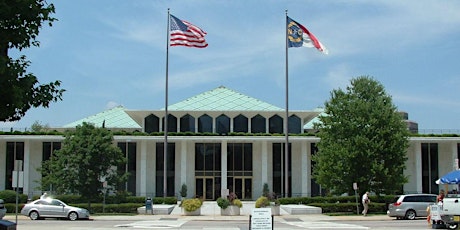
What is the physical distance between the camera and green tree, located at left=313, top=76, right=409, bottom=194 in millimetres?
40281

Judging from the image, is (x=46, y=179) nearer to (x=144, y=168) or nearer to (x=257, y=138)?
(x=144, y=168)

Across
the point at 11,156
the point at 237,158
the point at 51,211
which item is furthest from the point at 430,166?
the point at 11,156

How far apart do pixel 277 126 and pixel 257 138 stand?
19.5ft

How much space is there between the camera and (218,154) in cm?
5925

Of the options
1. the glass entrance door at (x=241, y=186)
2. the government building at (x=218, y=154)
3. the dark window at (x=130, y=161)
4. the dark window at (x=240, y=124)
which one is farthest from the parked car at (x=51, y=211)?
the dark window at (x=240, y=124)

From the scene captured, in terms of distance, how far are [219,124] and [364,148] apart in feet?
77.8

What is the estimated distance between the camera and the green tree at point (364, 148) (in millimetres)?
40281

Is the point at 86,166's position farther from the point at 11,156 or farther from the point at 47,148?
the point at 11,156

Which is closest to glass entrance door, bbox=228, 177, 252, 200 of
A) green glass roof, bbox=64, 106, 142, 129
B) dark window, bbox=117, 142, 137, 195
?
dark window, bbox=117, 142, 137, 195

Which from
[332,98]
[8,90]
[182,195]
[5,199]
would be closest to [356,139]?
[332,98]

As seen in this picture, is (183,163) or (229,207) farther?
(183,163)

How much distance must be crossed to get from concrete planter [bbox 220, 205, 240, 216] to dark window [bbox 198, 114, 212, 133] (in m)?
21.3

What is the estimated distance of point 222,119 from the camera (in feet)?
202

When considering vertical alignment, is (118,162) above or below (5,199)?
above
